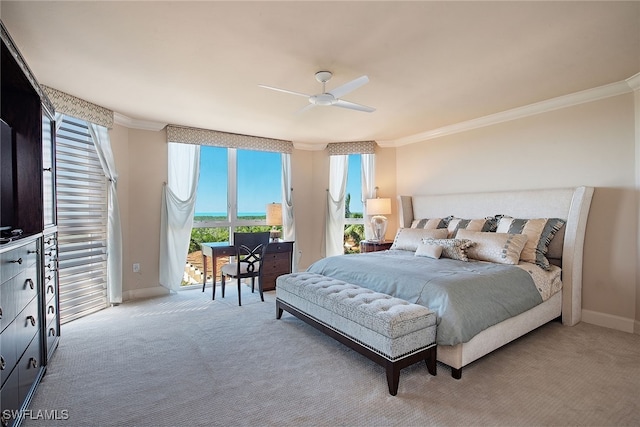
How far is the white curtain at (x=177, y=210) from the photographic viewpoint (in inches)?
179

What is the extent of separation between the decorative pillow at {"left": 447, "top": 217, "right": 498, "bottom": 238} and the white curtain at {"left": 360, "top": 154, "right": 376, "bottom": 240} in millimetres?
1596

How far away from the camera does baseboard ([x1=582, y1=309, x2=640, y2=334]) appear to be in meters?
3.07

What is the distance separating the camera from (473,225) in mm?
3984

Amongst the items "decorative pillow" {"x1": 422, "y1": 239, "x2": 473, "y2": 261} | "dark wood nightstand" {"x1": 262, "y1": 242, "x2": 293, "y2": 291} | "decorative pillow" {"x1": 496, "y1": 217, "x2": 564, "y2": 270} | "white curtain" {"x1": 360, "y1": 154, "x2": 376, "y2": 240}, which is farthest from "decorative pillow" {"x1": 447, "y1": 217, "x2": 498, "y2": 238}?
"dark wood nightstand" {"x1": 262, "y1": 242, "x2": 293, "y2": 291}

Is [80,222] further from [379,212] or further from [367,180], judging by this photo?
[367,180]

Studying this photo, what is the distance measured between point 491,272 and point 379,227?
2.42 metres

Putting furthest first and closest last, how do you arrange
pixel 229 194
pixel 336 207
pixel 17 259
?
pixel 336 207 → pixel 229 194 → pixel 17 259

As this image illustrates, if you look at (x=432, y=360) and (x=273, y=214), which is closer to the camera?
(x=432, y=360)

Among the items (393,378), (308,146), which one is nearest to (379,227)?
(308,146)

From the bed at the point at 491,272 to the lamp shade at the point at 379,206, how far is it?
75 centimetres

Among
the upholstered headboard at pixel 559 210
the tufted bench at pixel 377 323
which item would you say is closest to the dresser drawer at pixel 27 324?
the tufted bench at pixel 377 323

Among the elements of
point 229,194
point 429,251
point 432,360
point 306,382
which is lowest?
point 306,382

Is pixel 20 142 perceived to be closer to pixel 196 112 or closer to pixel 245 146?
pixel 196 112

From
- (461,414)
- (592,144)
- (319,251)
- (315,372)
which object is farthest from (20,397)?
(592,144)
